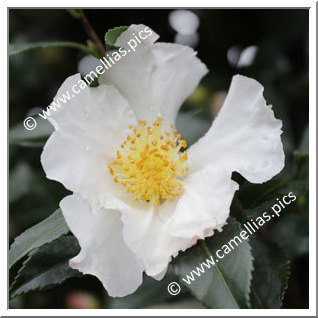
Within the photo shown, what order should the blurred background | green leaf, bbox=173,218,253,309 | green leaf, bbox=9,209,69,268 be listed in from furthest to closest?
1. the blurred background
2. green leaf, bbox=9,209,69,268
3. green leaf, bbox=173,218,253,309

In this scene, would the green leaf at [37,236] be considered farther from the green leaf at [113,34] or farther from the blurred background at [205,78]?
the blurred background at [205,78]

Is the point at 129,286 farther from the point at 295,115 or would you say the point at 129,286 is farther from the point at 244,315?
the point at 295,115

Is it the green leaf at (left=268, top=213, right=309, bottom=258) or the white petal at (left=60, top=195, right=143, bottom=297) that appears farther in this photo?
the green leaf at (left=268, top=213, right=309, bottom=258)

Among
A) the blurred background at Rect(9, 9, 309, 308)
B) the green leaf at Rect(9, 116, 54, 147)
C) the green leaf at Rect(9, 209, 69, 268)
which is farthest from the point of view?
the blurred background at Rect(9, 9, 309, 308)

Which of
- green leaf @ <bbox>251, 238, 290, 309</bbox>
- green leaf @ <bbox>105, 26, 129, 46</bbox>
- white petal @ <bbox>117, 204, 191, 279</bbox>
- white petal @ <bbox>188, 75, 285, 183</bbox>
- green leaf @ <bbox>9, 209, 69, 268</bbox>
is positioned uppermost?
green leaf @ <bbox>105, 26, 129, 46</bbox>

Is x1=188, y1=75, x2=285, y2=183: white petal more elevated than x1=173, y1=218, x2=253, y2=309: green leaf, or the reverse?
x1=188, y1=75, x2=285, y2=183: white petal

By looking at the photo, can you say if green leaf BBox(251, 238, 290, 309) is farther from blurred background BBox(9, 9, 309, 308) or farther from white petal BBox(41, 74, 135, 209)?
blurred background BBox(9, 9, 309, 308)

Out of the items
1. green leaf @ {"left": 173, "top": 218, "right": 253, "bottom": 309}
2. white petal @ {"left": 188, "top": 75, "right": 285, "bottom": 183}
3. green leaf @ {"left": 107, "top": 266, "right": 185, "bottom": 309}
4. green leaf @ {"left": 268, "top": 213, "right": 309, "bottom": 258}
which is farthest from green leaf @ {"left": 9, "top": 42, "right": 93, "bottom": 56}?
green leaf @ {"left": 268, "top": 213, "right": 309, "bottom": 258}
